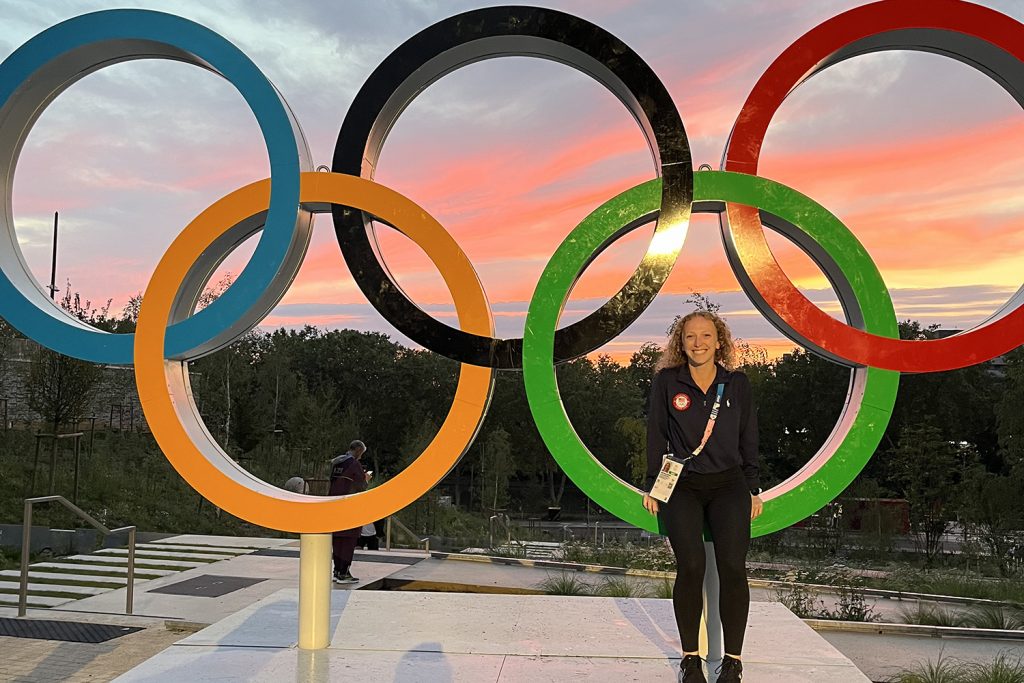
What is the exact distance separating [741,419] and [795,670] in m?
1.40

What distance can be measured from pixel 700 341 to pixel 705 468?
0.61m

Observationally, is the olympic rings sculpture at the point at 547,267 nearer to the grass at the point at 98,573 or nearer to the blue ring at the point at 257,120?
the blue ring at the point at 257,120

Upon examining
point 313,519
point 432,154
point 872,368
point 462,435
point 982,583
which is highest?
point 432,154

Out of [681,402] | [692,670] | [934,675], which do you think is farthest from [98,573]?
[934,675]

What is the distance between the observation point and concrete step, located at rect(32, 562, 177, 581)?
1032 cm

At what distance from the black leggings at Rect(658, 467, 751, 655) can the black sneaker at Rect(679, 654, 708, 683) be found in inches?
1.6

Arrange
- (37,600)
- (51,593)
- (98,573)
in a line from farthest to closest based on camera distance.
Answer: (98,573) < (51,593) < (37,600)

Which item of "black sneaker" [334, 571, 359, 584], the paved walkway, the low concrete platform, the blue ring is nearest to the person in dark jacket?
"black sneaker" [334, 571, 359, 584]

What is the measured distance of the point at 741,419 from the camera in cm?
418

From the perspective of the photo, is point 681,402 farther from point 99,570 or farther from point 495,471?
point 495,471

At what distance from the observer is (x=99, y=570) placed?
10.6 m

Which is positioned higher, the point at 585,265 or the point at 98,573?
the point at 585,265

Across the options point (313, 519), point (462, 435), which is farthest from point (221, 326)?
point (462, 435)

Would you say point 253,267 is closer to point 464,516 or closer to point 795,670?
point 795,670
